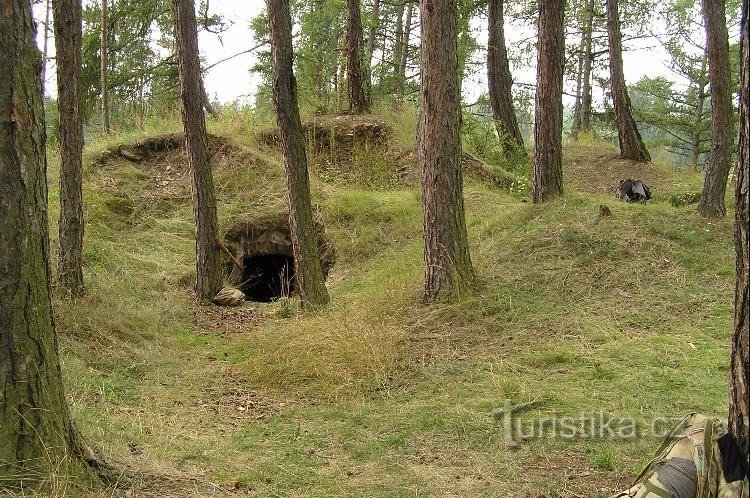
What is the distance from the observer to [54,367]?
3.41 m

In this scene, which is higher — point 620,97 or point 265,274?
point 620,97

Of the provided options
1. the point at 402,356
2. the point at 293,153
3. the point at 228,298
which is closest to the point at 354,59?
the point at 293,153

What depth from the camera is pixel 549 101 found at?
1003 centimetres

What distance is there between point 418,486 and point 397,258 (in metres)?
6.36

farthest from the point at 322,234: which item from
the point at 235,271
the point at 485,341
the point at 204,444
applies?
the point at 204,444

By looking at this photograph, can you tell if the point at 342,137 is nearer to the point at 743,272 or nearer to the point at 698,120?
the point at 743,272

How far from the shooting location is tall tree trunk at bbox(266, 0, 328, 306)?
27.3 feet

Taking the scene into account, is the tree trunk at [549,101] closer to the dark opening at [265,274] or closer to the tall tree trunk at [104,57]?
the dark opening at [265,274]

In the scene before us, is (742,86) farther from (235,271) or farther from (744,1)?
(235,271)

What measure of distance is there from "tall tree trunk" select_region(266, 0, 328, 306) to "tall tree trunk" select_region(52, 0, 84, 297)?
7.83 feet

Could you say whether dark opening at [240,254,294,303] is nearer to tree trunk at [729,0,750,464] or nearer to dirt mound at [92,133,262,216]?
dirt mound at [92,133,262,216]

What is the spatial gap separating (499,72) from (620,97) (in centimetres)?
295

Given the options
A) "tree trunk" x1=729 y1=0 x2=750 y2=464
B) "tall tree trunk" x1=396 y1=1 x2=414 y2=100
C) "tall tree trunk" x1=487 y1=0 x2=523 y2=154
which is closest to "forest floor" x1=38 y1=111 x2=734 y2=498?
"tree trunk" x1=729 y1=0 x2=750 y2=464

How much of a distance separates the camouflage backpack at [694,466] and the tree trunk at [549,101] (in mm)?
7515
